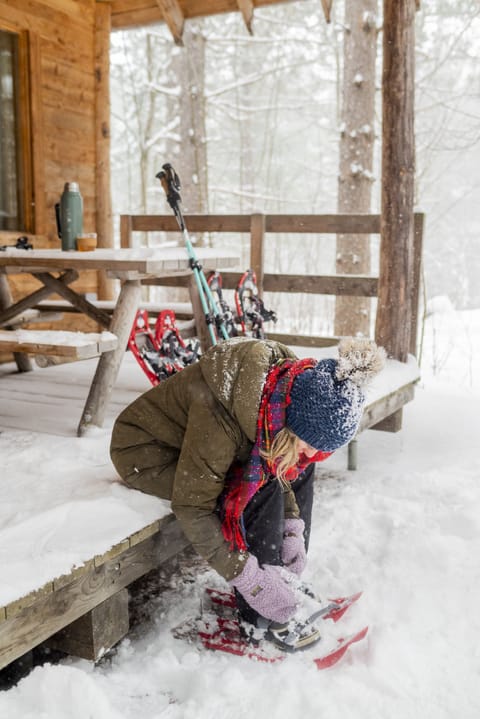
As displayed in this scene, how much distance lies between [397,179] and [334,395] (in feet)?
10.7

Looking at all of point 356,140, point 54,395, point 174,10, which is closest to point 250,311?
point 54,395

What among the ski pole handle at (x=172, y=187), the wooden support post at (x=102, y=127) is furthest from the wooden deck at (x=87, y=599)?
the wooden support post at (x=102, y=127)

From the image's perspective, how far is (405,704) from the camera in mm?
2131

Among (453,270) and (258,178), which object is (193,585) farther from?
(453,270)

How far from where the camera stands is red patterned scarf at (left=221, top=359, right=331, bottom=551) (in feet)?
7.04

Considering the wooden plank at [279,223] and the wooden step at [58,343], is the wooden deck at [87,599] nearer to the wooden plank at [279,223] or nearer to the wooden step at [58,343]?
the wooden step at [58,343]

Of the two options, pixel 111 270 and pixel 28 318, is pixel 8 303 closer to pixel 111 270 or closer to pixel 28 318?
pixel 28 318

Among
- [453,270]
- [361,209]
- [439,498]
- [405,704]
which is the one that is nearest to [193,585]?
[405,704]

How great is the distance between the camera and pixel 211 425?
221cm

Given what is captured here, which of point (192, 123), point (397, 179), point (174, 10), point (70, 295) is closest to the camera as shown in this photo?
point (70, 295)

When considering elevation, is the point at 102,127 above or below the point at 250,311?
above

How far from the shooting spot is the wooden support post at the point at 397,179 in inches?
184

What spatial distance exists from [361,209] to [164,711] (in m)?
8.00

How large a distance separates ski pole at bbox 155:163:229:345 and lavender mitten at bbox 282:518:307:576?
6.67ft
